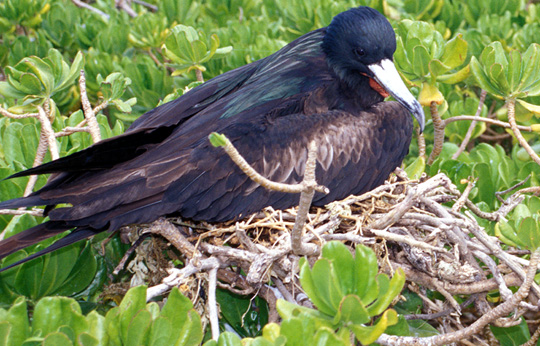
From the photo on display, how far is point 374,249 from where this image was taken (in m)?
2.17

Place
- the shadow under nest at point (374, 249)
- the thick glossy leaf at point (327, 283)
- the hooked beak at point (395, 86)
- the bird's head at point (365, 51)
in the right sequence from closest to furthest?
the thick glossy leaf at point (327, 283), the shadow under nest at point (374, 249), the hooked beak at point (395, 86), the bird's head at point (365, 51)

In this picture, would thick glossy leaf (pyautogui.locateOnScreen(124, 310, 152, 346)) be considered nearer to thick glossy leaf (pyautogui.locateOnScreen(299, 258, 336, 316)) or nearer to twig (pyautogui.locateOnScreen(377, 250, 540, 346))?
thick glossy leaf (pyautogui.locateOnScreen(299, 258, 336, 316))

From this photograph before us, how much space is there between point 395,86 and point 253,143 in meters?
0.57

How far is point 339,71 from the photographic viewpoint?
2.71 metres

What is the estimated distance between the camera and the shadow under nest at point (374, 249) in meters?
1.98

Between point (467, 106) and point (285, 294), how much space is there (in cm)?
142

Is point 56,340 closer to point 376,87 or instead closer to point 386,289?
point 386,289

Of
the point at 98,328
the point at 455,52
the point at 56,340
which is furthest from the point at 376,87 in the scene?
the point at 56,340

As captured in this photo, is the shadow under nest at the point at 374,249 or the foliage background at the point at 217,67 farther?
the foliage background at the point at 217,67

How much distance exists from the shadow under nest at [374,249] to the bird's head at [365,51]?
0.41m

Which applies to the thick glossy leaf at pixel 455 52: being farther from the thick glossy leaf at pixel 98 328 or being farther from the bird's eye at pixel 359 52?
the thick glossy leaf at pixel 98 328

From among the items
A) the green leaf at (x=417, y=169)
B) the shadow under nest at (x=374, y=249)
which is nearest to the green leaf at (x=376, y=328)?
the shadow under nest at (x=374, y=249)

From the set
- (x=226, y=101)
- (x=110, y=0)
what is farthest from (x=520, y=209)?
(x=110, y=0)

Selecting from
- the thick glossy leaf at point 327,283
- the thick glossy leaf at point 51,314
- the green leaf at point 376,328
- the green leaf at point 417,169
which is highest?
the thick glossy leaf at point 51,314
